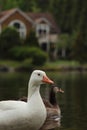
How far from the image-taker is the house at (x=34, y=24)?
82.2 metres

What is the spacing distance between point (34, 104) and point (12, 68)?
55.8 m

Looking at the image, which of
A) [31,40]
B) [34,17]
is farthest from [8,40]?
[34,17]

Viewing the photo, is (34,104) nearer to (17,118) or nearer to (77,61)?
(17,118)

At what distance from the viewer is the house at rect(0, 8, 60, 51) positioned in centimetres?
8225

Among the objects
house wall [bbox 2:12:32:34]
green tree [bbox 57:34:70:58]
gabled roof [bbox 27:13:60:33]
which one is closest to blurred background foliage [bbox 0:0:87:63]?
green tree [bbox 57:34:70:58]

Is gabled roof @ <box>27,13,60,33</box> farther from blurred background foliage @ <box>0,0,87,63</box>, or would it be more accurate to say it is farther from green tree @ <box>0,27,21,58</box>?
green tree @ <box>0,27,21,58</box>

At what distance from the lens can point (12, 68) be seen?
6731 cm

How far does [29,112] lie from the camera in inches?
458

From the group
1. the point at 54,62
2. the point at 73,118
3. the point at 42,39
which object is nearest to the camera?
the point at 73,118

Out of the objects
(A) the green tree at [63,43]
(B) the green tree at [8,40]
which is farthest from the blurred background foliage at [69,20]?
(B) the green tree at [8,40]

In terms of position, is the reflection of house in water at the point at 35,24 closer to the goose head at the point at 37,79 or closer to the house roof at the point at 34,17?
the house roof at the point at 34,17

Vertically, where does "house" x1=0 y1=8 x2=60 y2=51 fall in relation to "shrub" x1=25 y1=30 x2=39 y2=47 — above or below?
above

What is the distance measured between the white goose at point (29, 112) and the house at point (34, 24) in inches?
2726

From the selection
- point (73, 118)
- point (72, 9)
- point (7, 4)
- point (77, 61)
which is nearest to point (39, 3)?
point (7, 4)
